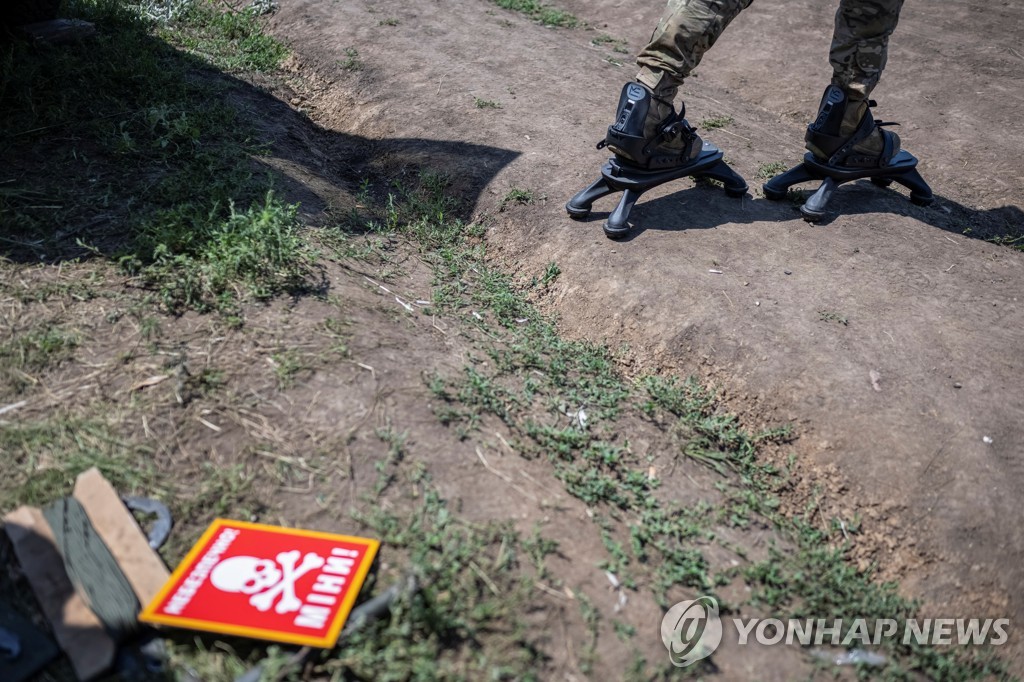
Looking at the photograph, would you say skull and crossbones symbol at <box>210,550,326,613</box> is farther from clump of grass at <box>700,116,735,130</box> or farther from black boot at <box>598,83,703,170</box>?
clump of grass at <box>700,116,735,130</box>

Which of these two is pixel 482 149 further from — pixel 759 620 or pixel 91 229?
pixel 759 620

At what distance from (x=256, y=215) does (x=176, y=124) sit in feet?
3.47

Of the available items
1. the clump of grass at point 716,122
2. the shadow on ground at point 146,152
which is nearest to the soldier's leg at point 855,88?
the clump of grass at point 716,122

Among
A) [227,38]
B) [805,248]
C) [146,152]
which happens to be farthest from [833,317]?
[227,38]

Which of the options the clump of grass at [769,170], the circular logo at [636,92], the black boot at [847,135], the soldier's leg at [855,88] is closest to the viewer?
the circular logo at [636,92]

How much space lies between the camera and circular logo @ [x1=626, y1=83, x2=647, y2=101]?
357cm

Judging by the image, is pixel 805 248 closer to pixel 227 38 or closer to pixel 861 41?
pixel 861 41

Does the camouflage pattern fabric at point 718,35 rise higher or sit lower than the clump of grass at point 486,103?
higher

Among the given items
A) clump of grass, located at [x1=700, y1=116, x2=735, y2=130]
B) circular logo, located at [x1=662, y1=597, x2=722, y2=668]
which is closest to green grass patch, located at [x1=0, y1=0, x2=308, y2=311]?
circular logo, located at [x1=662, y1=597, x2=722, y2=668]

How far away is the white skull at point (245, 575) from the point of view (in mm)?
2059

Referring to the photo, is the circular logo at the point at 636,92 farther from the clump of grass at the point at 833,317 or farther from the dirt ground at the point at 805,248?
the clump of grass at the point at 833,317

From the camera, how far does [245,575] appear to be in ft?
6.82

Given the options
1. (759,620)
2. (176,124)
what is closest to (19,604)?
(759,620)

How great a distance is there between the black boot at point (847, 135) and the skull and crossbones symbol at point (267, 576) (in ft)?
10.7
